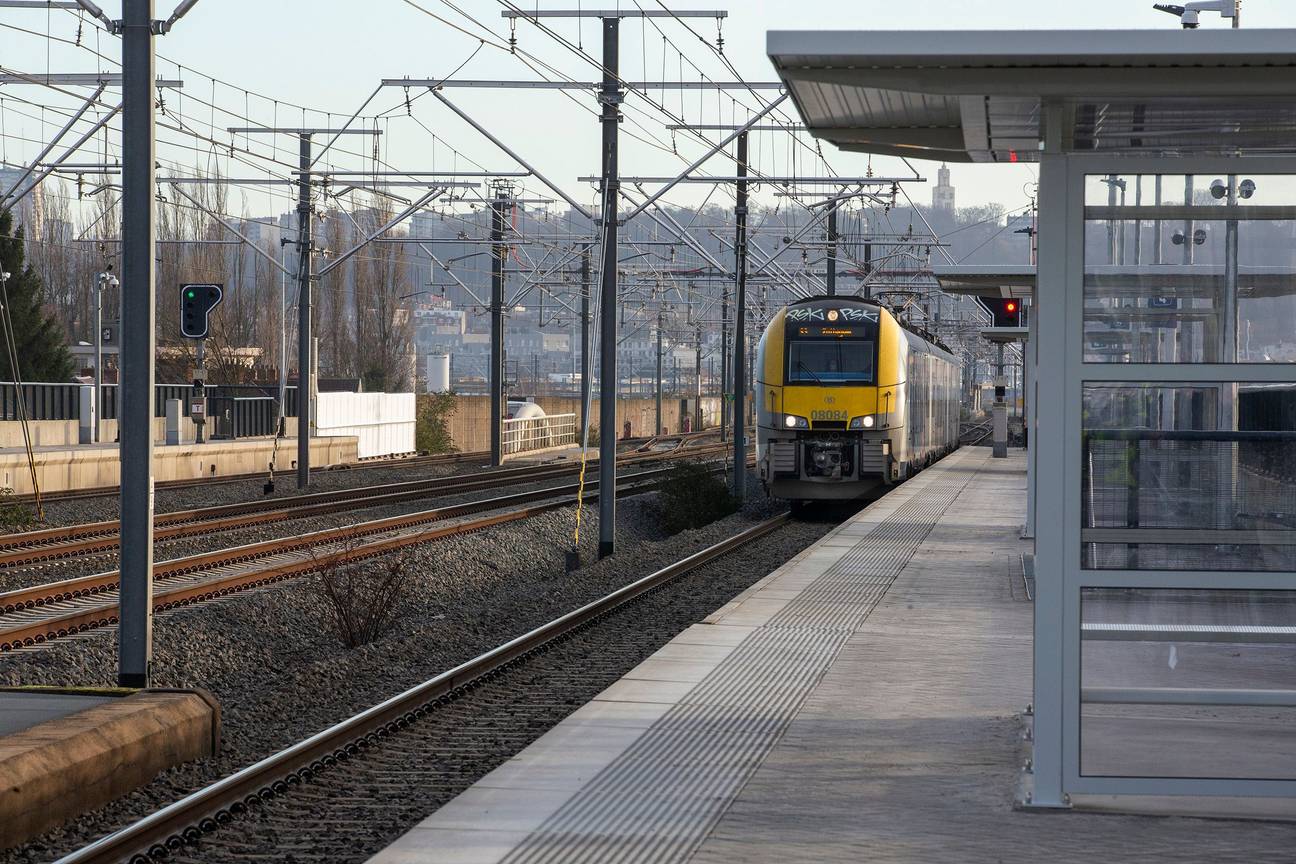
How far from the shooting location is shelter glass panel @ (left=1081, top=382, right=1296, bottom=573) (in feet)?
19.6

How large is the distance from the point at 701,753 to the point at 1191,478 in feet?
8.46

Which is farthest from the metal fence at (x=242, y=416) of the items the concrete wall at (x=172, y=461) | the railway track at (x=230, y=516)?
the railway track at (x=230, y=516)

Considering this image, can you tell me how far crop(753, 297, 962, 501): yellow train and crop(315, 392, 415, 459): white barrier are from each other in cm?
1764

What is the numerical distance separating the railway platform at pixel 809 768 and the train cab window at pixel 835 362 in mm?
12383

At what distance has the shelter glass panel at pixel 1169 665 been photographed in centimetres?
601

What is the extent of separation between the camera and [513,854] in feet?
18.1

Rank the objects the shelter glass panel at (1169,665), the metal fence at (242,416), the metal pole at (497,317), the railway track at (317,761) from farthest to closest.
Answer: the metal fence at (242,416)
the metal pole at (497,317)
the railway track at (317,761)
the shelter glass panel at (1169,665)

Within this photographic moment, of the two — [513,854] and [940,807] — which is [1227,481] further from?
[513,854]

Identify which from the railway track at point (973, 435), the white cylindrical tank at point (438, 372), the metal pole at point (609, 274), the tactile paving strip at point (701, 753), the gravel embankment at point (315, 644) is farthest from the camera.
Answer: the railway track at point (973, 435)

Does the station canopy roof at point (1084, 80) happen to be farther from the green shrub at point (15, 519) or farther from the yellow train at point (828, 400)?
the yellow train at point (828, 400)

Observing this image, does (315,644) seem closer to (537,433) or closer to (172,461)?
(172,461)

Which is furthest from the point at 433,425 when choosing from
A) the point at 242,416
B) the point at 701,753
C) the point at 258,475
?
the point at 701,753

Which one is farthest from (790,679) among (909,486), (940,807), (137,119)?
(909,486)

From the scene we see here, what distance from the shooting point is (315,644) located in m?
13.1
